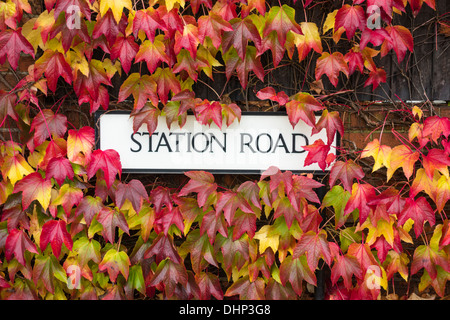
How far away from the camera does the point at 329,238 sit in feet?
6.25

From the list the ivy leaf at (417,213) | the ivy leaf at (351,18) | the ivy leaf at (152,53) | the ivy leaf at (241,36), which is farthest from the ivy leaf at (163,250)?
the ivy leaf at (351,18)

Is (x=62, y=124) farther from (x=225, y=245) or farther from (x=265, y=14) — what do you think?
(x=265, y=14)

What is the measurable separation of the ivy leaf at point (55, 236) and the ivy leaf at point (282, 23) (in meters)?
1.20

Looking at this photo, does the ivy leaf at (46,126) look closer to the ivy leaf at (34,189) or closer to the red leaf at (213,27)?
the ivy leaf at (34,189)

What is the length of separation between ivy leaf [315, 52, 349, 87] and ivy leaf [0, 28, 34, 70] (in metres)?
1.23

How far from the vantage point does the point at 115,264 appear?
170 centimetres

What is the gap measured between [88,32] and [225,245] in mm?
1089

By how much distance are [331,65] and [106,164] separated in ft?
3.45

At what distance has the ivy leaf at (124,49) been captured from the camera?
1.63 metres

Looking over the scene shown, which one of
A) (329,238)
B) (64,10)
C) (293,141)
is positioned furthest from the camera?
(329,238)

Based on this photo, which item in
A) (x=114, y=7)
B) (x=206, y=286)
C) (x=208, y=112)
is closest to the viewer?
(x=114, y=7)

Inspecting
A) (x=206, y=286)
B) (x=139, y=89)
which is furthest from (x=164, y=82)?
(x=206, y=286)

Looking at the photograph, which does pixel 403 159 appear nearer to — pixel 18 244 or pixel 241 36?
pixel 241 36

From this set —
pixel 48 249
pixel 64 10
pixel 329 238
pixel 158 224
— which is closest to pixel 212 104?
pixel 158 224
